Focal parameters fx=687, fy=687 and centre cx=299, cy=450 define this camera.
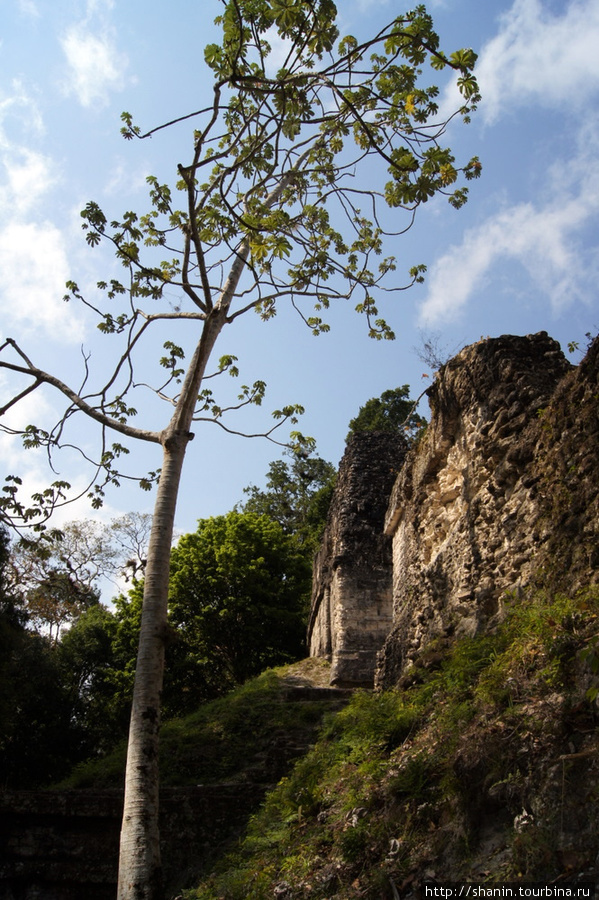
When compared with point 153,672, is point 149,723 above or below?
below

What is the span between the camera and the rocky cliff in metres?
4.64

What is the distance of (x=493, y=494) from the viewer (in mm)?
5930

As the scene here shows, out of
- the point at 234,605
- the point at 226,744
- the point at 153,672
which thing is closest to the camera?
the point at 153,672

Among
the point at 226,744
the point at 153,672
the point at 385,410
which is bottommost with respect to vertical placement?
the point at 226,744

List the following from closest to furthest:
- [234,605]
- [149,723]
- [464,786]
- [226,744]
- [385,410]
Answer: [464,786] < [149,723] < [226,744] < [234,605] < [385,410]

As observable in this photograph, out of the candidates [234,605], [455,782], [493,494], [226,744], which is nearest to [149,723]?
[455,782]

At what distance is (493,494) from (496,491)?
0.17ft

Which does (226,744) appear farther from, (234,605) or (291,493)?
(291,493)

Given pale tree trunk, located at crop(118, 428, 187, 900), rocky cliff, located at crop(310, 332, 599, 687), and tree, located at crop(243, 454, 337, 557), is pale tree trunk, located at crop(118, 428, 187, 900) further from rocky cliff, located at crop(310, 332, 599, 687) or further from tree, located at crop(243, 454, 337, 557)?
tree, located at crop(243, 454, 337, 557)

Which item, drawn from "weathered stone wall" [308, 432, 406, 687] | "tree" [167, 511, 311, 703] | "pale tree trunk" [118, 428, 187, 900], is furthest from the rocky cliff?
"tree" [167, 511, 311, 703]

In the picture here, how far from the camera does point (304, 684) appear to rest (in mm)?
12469

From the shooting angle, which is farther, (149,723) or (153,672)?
(153,672)

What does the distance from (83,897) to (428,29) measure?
26.9 ft

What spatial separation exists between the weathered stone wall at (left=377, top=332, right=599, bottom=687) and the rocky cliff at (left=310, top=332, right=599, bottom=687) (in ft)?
0.04
